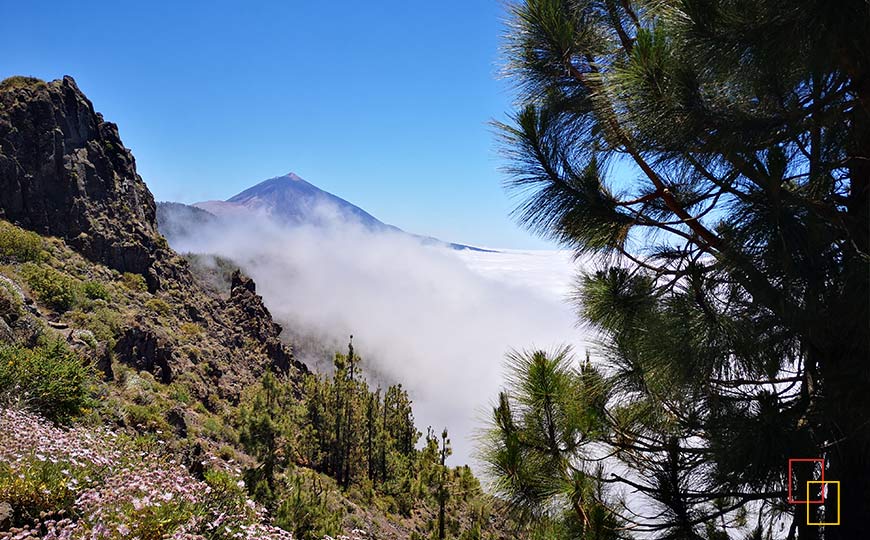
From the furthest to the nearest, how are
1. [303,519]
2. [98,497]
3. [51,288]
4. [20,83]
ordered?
[20,83] < [51,288] < [303,519] < [98,497]

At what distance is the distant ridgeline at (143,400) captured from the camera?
4.23 m

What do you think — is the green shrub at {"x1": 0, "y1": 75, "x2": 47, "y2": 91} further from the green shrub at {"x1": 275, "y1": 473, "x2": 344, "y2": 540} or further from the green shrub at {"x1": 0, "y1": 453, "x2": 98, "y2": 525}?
the green shrub at {"x1": 0, "y1": 453, "x2": 98, "y2": 525}

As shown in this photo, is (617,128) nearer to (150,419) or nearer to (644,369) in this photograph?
(644,369)

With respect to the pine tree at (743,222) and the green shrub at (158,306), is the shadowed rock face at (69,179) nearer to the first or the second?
the green shrub at (158,306)

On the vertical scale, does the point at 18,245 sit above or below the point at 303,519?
above

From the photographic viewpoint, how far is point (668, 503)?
3207mm

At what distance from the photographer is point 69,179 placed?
31.1m

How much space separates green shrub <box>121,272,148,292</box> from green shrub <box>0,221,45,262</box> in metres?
6.01

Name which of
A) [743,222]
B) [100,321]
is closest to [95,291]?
[100,321]

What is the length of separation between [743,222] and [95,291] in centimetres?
2885

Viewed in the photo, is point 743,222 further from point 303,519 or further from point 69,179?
point 69,179

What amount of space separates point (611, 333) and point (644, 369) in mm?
595

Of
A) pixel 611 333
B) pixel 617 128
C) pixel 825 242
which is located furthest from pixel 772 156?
pixel 611 333

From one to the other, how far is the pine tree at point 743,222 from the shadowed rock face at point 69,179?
34.3 meters
